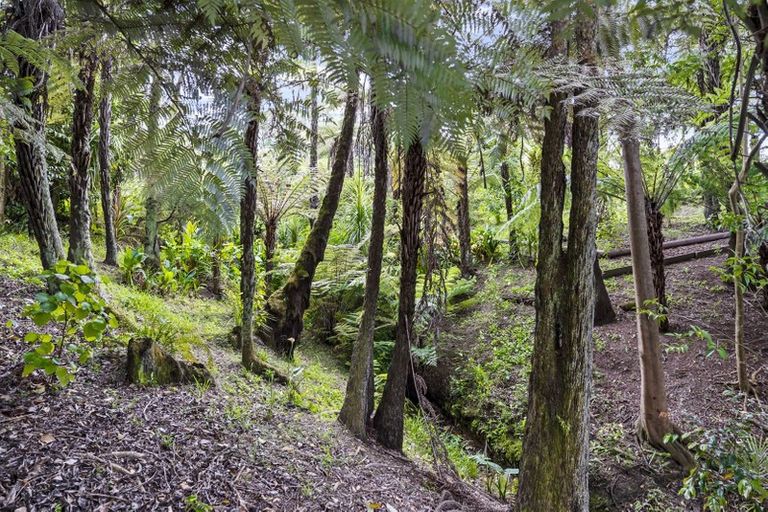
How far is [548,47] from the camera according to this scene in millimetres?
2639

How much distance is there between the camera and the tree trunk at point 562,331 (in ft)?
8.11

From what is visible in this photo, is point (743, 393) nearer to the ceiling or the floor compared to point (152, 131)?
nearer to the floor

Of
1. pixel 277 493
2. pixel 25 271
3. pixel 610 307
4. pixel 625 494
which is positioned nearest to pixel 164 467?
pixel 277 493

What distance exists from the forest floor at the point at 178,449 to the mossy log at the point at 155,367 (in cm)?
7

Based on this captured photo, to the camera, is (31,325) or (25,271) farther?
(25,271)

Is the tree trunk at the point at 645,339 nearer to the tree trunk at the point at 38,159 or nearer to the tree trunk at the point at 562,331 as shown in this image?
the tree trunk at the point at 562,331

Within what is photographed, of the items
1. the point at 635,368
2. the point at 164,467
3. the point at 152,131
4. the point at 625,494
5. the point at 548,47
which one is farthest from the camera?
the point at 635,368

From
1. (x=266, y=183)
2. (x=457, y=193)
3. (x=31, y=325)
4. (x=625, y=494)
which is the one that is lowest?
(x=625, y=494)

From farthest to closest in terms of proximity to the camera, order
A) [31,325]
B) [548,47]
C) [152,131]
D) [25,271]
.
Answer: [25,271], [31,325], [548,47], [152,131]

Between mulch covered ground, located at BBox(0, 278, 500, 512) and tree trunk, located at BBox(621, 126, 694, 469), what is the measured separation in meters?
1.75

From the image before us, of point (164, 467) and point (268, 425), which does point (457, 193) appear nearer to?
point (268, 425)

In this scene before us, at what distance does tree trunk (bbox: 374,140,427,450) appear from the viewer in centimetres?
321

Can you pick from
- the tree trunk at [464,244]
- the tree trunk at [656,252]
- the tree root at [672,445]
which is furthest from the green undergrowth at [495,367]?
the tree trunk at [656,252]

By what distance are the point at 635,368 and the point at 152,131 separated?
5193 millimetres
